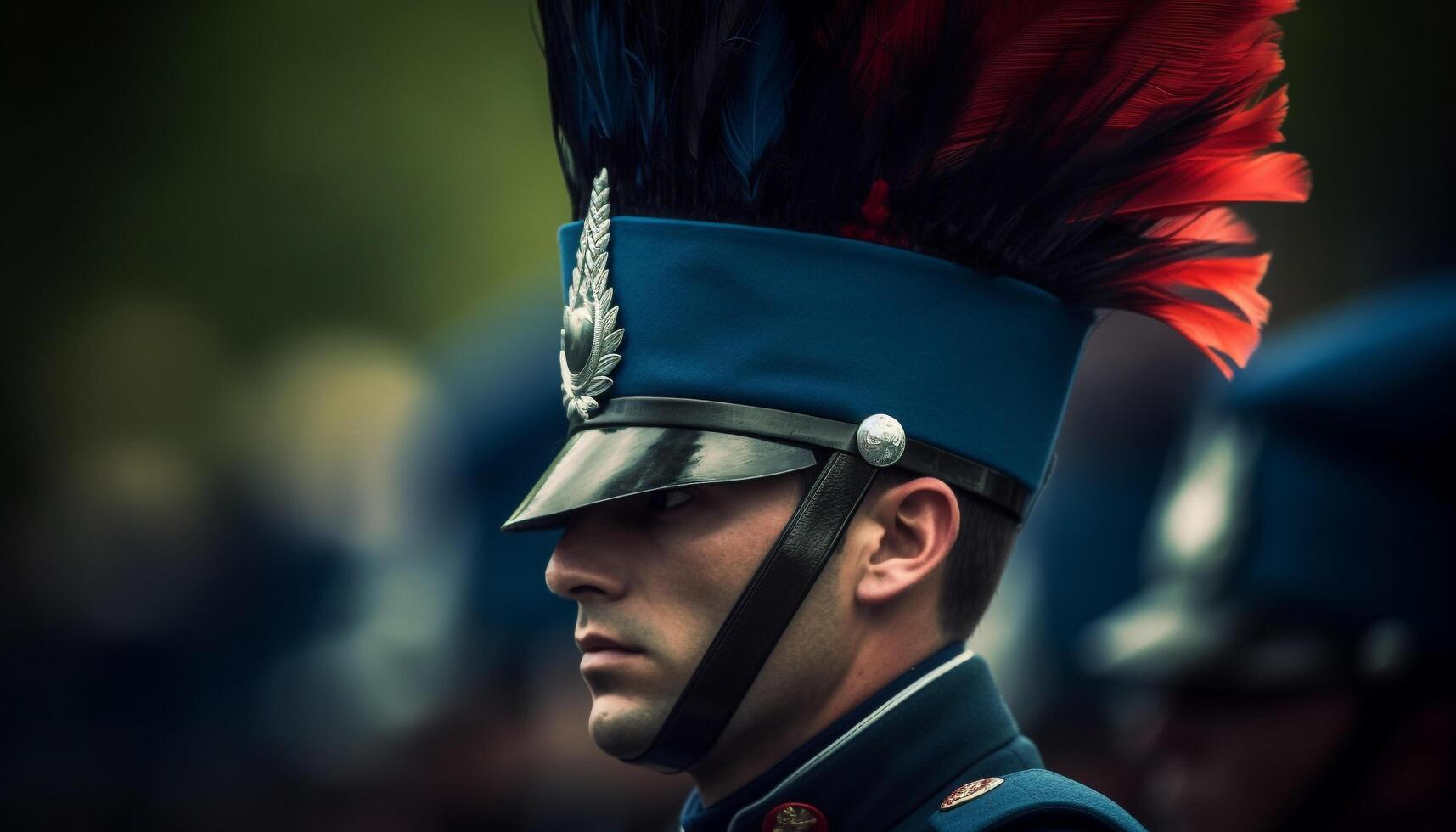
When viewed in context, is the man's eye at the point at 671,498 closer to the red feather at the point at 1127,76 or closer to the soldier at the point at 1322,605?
the red feather at the point at 1127,76

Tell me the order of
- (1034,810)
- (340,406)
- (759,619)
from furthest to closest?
(340,406) < (759,619) < (1034,810)

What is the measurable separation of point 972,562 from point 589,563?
0.68 metres

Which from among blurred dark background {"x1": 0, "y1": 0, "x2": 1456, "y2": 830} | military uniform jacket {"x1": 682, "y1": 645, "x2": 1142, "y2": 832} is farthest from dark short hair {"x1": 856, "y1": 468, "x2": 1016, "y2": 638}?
blurred dark background {"x1": 0, "y1": 0, "x2": 1456, "y2": 830}

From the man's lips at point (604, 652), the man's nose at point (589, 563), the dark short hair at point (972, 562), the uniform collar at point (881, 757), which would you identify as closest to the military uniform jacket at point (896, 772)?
the uniform collar at point (881, 757)

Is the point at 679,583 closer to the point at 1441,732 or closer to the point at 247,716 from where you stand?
Answer: the point at 1441,732

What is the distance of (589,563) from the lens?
2.79m

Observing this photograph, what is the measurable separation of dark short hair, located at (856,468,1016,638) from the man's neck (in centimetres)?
17

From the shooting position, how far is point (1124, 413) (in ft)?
24.8

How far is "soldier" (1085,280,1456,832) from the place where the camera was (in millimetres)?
4500

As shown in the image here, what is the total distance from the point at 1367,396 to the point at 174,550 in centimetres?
599

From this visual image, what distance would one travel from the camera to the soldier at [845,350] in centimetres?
273

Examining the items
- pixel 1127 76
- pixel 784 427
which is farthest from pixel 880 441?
pixel 1127 76

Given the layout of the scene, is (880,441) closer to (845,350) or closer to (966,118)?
(845,350)

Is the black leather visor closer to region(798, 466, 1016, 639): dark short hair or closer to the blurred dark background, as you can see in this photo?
region(798, 466, 1016, 639): dark short hair
